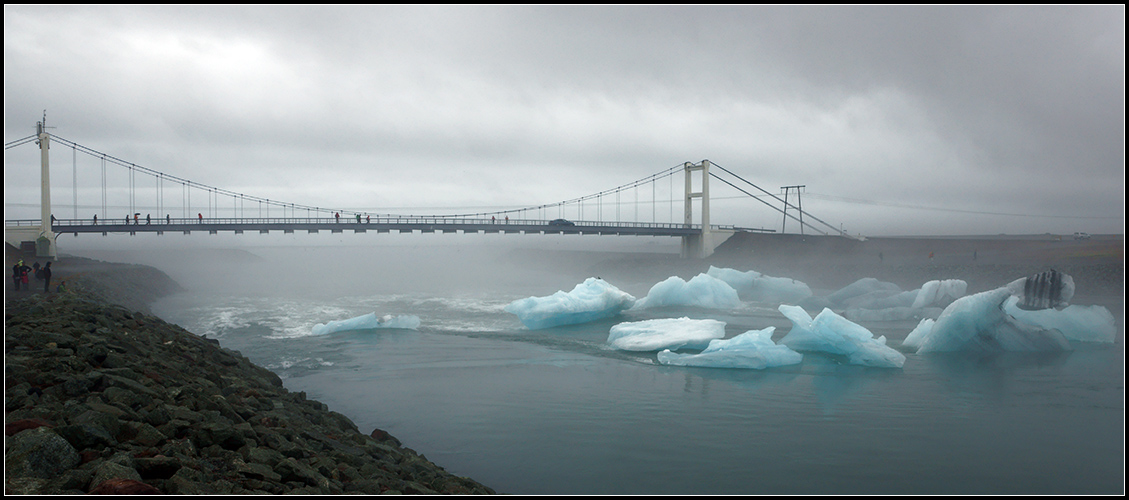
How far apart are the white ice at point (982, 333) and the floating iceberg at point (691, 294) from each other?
40.3ft

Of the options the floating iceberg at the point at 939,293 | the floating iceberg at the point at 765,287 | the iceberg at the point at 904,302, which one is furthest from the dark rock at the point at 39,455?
the floating iceberg at the point at 765,287

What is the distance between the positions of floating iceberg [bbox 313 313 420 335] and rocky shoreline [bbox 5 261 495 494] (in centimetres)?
1025

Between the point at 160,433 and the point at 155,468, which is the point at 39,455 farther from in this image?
the point at 160,433

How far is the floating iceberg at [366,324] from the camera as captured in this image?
62.8ft

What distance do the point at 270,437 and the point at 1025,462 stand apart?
8.97 metres

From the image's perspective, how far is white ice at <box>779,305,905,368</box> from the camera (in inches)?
523

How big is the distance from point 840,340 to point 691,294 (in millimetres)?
13623

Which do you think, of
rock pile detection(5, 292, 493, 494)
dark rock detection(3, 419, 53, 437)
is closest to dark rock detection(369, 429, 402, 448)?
rock pile detection(5, 292, 493, 494)

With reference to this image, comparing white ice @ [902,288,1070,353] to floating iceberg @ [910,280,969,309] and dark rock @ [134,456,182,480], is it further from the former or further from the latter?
dark rock @ [134,456,182,480]

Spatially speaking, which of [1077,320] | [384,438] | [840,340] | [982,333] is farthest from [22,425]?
[1077,320]

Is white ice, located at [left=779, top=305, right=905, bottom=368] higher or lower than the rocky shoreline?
lower

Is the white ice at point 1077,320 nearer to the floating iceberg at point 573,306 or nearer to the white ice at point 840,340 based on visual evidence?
the white ice at point 840,340

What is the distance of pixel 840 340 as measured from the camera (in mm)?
13969

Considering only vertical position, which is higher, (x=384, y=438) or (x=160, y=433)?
(x=160, y=433)
